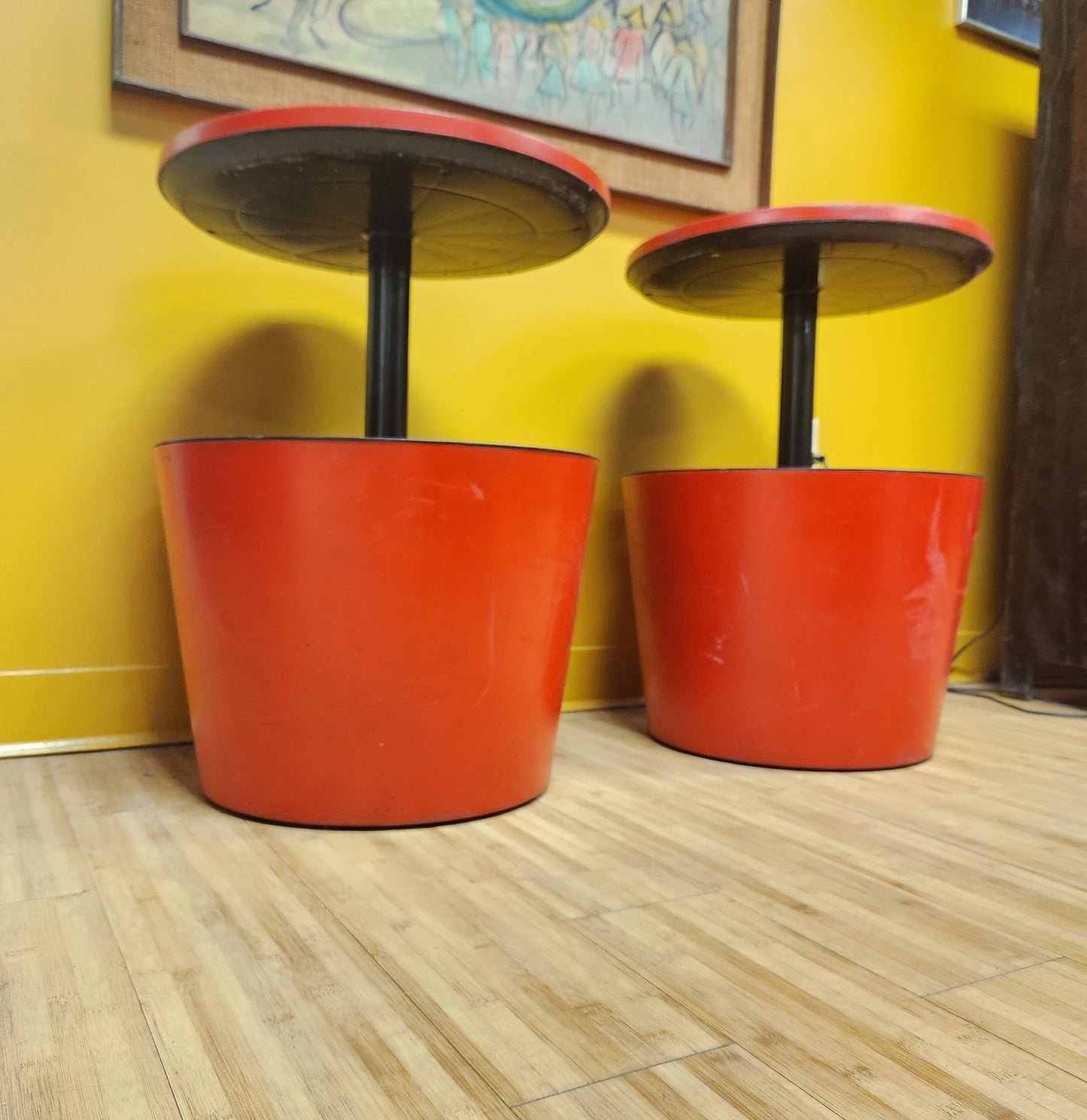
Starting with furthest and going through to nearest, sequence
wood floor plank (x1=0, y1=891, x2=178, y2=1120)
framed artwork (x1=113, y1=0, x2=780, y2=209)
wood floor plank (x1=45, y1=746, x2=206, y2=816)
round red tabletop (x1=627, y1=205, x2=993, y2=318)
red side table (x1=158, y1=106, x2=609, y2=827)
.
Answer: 1. framed artwork (x1=113, y1=0, x2=780, y2=209)
2. round red tabletop (x1=627, y1=205, x2=993, y2=318)
3. wood floor plank (x1=45, y1=746, x2=206, y2=816)
4. red side table (x1=158, y1=106, x2=609, y2=827)
5. wood floor plank (x1=0, y1=891, x2=178, y2=1120)

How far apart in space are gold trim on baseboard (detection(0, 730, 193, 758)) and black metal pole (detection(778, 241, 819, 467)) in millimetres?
957

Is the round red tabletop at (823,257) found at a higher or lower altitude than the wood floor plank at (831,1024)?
higher

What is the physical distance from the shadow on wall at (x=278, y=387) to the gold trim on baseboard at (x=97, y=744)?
42 cm

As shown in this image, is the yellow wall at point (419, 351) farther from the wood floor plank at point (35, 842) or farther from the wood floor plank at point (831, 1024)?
→ the wood floor plank at point (831, 1024)

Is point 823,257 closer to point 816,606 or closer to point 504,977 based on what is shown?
point 816,606

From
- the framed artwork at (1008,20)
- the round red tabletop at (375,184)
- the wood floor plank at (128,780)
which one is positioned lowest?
the wood floor plank at (128,780)

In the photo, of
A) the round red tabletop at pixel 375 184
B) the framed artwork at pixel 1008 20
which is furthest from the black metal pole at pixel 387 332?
the framed artwork at pixel 1008 20

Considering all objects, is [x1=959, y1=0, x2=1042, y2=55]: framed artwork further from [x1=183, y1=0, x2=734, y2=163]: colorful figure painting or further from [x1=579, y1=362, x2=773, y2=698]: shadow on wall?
[x1=579, y1=362, x2=773, y2=698]: shadow on wall

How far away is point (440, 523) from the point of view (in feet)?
3.19

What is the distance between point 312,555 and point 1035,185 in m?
1.70

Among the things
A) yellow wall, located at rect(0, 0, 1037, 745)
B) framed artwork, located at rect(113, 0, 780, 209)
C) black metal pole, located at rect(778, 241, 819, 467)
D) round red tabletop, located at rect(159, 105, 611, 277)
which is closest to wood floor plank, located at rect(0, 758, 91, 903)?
yellow wall, located at rect(0, 0, 1037, 745)

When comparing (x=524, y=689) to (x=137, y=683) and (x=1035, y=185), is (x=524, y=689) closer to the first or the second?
(x=137, y=683)

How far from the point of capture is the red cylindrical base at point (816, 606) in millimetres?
1249

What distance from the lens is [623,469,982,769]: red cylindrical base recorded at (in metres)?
1.25
